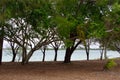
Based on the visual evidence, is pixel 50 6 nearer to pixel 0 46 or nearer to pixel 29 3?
pixel 29 3

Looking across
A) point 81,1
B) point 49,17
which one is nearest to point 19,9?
point 49,17

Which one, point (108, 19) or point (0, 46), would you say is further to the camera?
point (0, 46)

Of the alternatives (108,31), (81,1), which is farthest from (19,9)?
(108,31)

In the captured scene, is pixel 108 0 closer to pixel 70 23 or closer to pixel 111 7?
pixel 111 7

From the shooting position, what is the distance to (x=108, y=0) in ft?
63.6

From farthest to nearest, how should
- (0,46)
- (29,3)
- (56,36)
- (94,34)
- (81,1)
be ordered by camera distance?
(0,46) < (56,36) < (81,1) < (94,34) < (29,3)

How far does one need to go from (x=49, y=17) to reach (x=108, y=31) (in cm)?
333

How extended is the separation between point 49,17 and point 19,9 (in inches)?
90.9

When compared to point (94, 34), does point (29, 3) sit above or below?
above

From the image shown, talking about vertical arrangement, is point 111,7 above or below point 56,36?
above

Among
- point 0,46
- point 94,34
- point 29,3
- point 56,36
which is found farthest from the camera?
point 0,46

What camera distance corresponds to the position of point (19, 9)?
18188mm

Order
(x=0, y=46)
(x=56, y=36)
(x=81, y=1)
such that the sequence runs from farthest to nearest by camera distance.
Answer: (x=0, y=46) < (x=56, y=36) < (x=81, y=1)

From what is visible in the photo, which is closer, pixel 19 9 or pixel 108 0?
pixel 19 9
